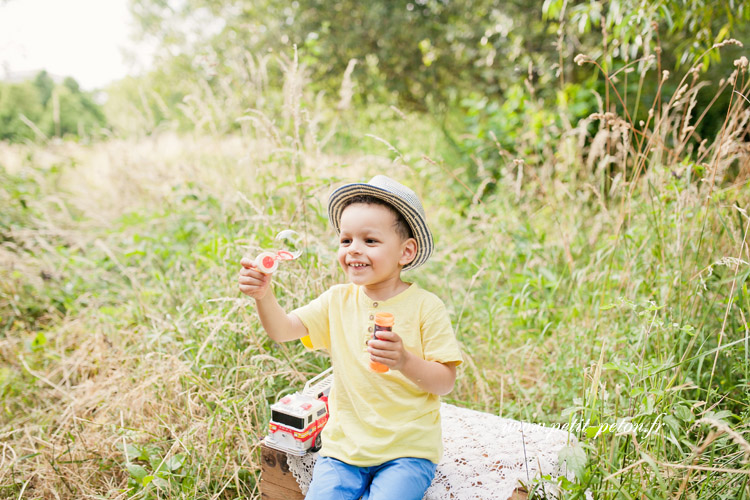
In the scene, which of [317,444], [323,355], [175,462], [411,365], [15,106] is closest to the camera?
[411,365]

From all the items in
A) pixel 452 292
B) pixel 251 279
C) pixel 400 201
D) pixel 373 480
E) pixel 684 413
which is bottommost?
pixel 452 292

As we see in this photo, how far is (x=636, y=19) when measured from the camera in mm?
2908

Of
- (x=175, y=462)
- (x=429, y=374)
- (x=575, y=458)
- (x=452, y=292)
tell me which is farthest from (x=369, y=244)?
(x=452, y=292)

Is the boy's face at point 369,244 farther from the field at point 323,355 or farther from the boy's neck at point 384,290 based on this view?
the field at point 323,355

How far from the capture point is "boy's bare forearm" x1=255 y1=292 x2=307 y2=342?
1.66 m

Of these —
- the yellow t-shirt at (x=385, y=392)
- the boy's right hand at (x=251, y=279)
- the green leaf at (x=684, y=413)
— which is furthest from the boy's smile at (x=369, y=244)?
the green leaf at (x=684, y=413)

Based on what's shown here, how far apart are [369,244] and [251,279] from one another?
0.38 metres

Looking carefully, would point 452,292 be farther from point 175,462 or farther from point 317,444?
point 175,462

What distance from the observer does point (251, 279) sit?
1.56m

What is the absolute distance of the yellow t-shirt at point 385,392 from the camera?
5.16 ft

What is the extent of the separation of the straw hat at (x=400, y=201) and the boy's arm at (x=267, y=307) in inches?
14.8

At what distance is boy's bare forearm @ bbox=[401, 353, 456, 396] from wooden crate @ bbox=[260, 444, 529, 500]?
0.63 meters

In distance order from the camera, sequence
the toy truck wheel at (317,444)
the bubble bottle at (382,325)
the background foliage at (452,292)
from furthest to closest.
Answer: the background foliage at (452,292), the toy truck wheel at (317,444), the bubble bottle at (382,325)

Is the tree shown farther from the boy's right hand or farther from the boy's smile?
the boy's smile
